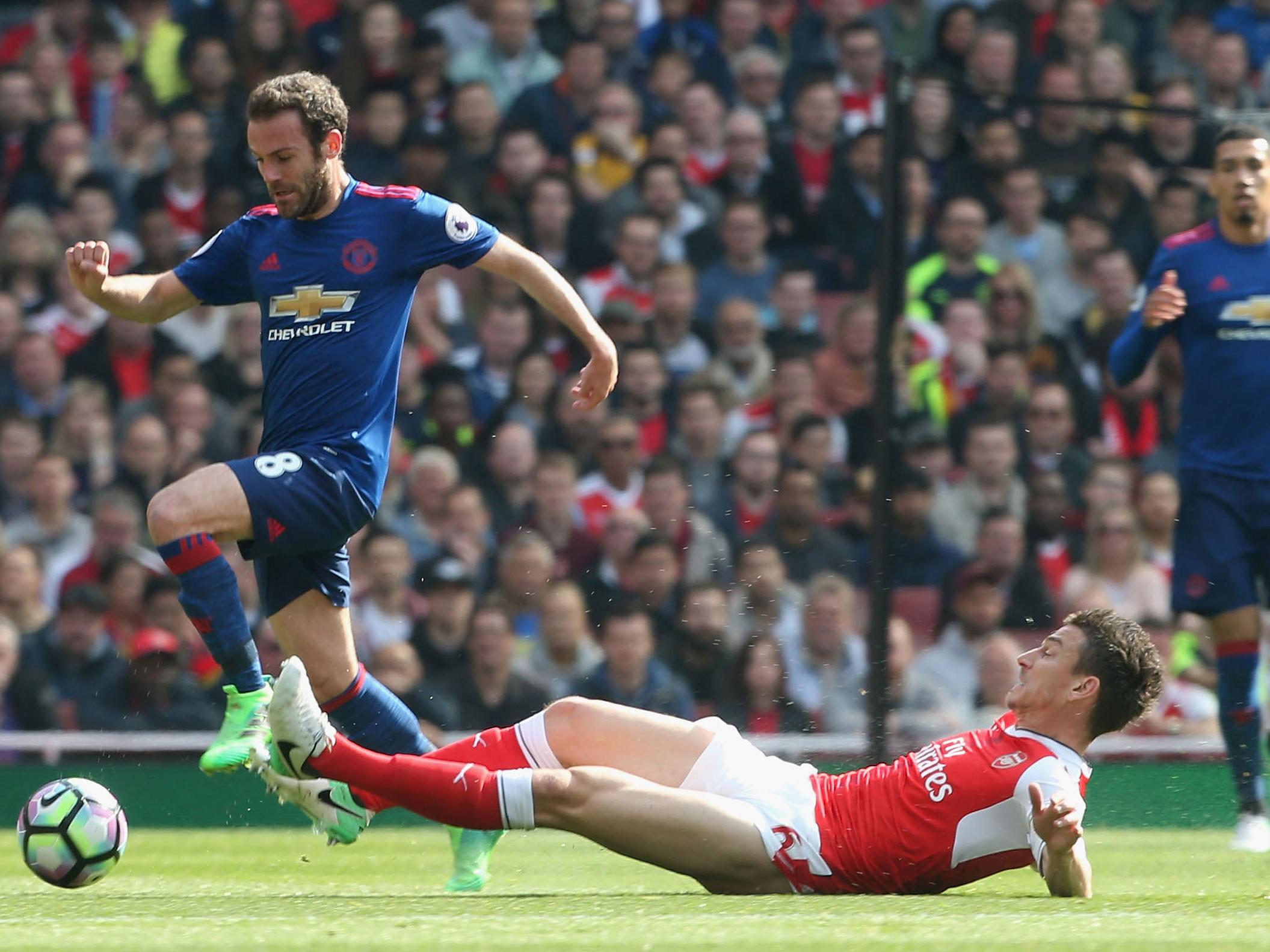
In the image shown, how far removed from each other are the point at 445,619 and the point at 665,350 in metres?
1.87

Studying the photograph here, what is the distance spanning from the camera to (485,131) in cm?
1049

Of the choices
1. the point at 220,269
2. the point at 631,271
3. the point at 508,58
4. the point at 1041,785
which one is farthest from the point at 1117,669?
the point at 508,58

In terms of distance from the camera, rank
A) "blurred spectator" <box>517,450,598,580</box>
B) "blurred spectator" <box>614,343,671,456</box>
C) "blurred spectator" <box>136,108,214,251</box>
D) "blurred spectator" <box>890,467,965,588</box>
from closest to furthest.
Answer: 1. "blurred spectator" <box>890,467,965,588</box>
2. "blurred spectator" <box>517,450,598,580</box>
3. "blurred spectator" <box>614,343,671,456</box>
4. "blurred spectator" <box>136,108,214,251</box>

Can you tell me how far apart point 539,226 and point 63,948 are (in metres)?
6.78

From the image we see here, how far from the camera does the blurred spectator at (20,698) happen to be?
8.82 meters

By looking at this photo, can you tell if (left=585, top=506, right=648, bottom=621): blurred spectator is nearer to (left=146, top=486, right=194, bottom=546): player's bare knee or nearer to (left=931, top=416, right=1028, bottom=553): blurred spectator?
(left=931, top=416, right=1028, bottom=553): blurred spectator

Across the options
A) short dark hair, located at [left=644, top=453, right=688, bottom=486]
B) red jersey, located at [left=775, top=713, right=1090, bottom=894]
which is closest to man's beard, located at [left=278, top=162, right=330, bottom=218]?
red jersey, located at [left=775, top=713, right=1090, bottom=894]

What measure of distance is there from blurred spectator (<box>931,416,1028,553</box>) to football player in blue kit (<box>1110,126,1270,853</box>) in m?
2.02

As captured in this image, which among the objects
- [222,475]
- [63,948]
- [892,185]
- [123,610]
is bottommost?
[123,610]

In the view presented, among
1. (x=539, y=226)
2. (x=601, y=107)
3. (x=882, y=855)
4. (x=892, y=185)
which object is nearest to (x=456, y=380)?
(x=539, y=226)

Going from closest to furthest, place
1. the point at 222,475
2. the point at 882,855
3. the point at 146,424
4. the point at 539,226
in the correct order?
the point at 882,855, the point at 222,475, the point at 146,424, the point at 539,226

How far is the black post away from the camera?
26.6 ft

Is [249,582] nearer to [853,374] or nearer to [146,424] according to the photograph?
[146,424]

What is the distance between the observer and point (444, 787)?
4.70 metres
